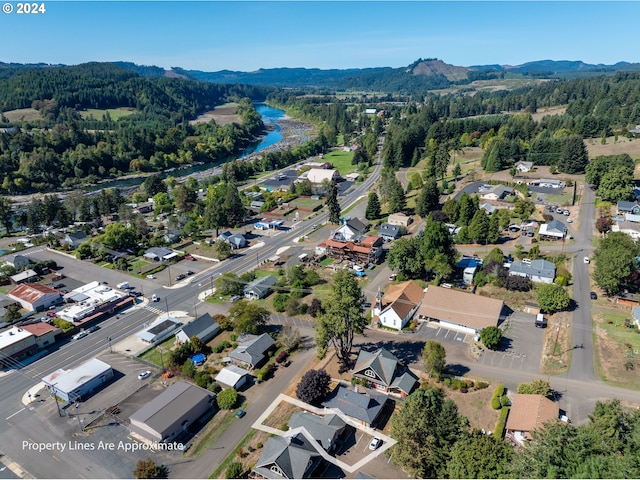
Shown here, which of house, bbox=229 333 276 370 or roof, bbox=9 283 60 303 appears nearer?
house, bbox=229 333 276 370

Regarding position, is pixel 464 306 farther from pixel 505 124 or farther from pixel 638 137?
pixel 505 124

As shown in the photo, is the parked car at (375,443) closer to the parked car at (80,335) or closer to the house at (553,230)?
the parked car at (80,335)

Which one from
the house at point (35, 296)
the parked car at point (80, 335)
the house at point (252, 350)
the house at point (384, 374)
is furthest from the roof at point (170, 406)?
the house at point (35, 296)

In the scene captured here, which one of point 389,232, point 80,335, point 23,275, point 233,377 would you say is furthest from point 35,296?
point 389,232

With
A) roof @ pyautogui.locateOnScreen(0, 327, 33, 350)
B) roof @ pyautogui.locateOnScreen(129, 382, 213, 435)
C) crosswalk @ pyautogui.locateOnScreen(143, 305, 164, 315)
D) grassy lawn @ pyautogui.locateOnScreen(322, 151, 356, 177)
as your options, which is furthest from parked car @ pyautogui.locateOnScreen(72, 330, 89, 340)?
grassy lawn @ pyautogui.locateOnScreen(322, 151, 356, 177)

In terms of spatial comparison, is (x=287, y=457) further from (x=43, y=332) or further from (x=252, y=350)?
(x=43, y=332)

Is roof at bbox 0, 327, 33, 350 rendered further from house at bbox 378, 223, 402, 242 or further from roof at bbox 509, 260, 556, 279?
roof at bbox 509, 260, 556, 279

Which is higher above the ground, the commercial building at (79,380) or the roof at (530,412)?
the roof at (530,412)
